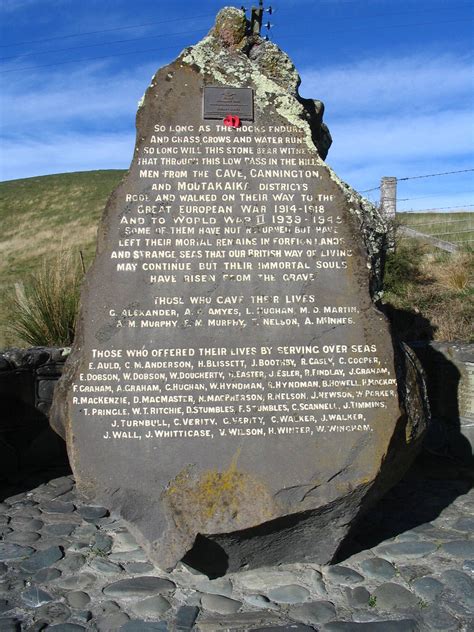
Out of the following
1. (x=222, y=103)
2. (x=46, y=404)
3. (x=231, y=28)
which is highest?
(x=231, y=28)

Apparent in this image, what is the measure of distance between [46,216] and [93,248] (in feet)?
48.9

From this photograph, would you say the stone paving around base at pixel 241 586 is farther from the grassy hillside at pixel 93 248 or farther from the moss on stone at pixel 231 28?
the grassy hillside at pixel 93 248

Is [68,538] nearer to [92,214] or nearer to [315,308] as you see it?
[315,308]

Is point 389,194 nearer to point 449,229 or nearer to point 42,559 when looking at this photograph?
point 449,229

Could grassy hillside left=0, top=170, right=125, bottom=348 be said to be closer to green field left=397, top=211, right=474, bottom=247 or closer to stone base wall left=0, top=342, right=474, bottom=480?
green field left=397, top=211, right=474, bottom=247

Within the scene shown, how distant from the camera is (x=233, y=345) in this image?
13.0 feet

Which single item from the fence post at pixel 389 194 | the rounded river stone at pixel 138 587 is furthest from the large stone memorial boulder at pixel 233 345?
the fence post at pixel 389 194

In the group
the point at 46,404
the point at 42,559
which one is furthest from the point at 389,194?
the point at 42,559

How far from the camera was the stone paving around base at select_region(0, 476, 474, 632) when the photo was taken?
137 inches

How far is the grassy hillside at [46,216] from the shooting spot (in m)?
21.8

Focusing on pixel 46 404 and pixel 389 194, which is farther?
pixel 389 194

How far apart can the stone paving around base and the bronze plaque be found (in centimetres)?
290

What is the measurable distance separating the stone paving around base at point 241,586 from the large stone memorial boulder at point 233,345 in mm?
258

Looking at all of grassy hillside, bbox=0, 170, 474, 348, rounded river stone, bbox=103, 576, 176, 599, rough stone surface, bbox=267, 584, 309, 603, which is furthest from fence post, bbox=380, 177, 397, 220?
rounded river stone, bbox=103, 576, 176, 599
